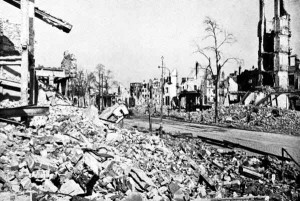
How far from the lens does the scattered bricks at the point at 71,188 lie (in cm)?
590

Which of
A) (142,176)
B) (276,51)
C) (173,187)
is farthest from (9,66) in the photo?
(276,51)

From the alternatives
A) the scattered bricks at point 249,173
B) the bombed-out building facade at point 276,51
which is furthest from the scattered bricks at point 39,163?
the bombed-out building facade at point 276,51

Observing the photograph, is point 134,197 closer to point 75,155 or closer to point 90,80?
point 75,155

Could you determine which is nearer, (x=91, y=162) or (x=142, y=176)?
(x=91, y=162)

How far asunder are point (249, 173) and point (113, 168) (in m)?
5.77

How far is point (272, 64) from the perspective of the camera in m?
46.7

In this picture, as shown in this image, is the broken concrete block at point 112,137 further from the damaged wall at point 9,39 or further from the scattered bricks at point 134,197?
the damaged wall at point 9,39

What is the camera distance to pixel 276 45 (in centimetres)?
4606

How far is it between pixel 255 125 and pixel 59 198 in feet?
76.4

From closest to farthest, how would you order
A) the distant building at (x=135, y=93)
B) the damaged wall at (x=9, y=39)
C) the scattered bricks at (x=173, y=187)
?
the scattered bricks at (x=173, y=187)
the damaged wall at (x=9, y=39)
the distant building at (x=135, y=93)

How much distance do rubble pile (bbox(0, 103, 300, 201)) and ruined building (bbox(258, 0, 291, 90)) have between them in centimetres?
3979

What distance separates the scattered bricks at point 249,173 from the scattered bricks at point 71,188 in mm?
6761

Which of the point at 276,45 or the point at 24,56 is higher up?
the point at 276,45

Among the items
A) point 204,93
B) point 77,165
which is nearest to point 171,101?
point 204,93
